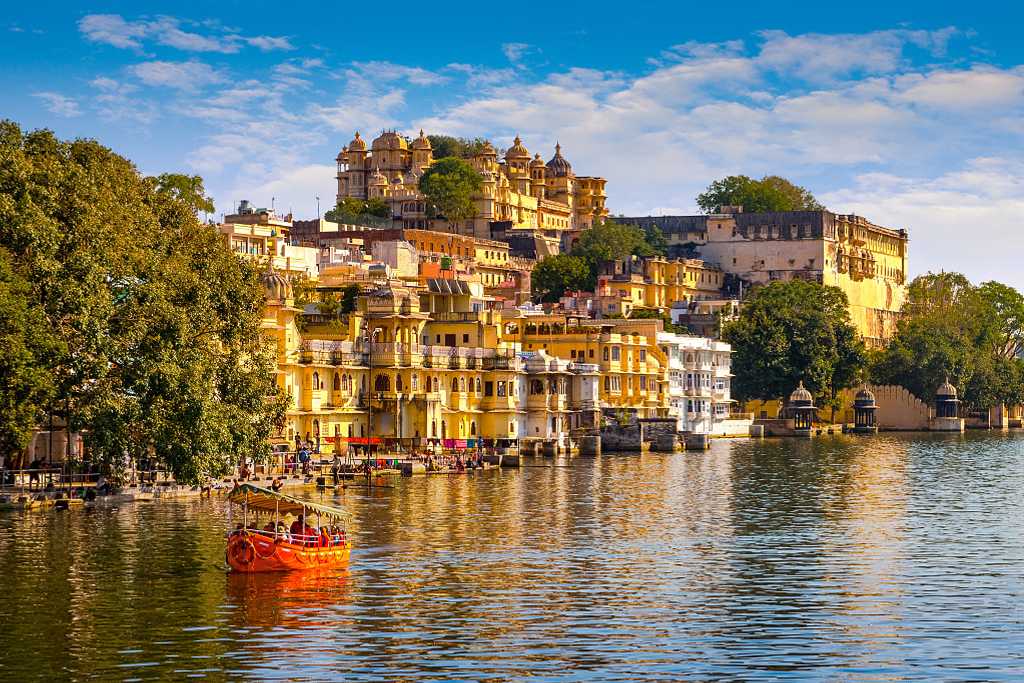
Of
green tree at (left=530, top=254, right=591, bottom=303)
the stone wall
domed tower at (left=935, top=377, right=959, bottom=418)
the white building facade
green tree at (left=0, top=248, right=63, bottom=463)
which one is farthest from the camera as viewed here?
green tree at (left=530, top=254, right=591, bottom=303)

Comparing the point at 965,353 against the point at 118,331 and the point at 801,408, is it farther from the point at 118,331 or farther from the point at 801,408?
the point at 118,331

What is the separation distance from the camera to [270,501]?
169ft

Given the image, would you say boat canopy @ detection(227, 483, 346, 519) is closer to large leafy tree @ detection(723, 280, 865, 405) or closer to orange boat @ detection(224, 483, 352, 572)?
orange boat @ detection(224, 483, 352, 572)

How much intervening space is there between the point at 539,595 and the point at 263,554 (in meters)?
7.85

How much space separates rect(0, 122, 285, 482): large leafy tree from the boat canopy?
42.5ft

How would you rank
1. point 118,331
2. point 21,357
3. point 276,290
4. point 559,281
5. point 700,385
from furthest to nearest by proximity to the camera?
point 559,281
point 700,385
point 276,290
point 118,331
point 21,357

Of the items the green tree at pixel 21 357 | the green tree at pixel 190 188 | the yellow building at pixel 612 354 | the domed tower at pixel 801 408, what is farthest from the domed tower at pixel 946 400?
the green tree at pixel 21 357

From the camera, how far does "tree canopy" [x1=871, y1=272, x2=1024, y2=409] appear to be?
592 feet

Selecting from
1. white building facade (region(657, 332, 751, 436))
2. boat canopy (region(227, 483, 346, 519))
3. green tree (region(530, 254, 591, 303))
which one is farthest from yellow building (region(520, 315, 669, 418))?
boat canopy (region(227, 483, 346, 519))

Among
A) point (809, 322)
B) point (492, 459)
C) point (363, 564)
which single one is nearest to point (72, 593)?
point (363, 564)

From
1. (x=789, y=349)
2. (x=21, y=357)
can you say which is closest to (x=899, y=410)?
(x=789, y=349)

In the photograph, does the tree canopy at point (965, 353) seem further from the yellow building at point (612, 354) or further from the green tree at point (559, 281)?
the yellow building at point (612, 354)

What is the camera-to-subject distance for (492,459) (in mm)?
102812

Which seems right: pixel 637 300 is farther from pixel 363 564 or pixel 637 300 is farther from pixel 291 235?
pixel 363 564
